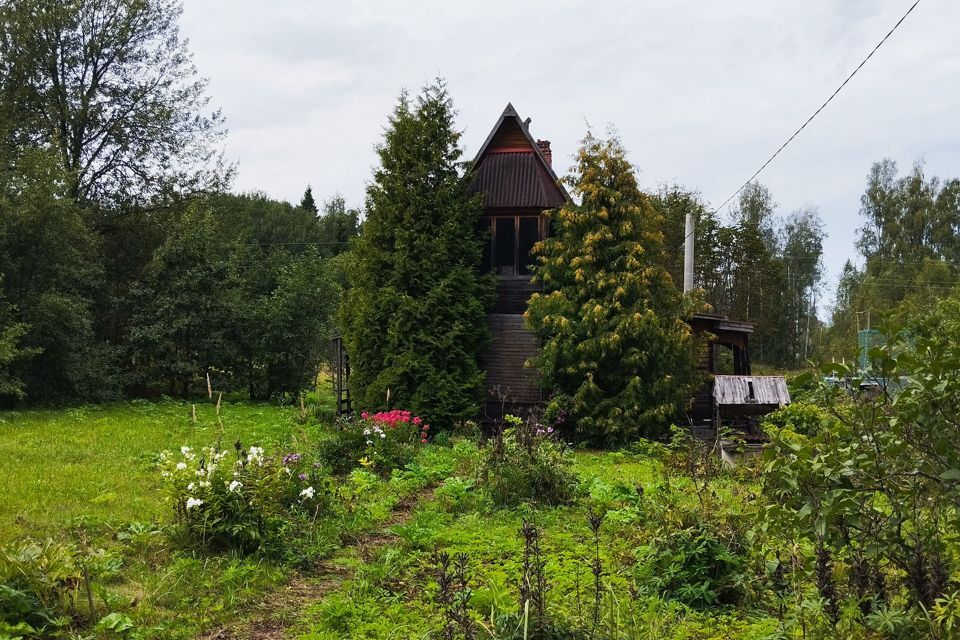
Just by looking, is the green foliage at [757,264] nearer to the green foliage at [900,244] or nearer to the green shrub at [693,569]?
the green foliage at [900,244]

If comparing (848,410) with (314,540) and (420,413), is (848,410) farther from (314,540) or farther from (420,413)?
(420,413)

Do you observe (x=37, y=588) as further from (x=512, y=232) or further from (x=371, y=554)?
(x=512, y=232)

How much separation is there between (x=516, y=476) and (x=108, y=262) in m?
20.0

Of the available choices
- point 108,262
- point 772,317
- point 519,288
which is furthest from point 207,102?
point 772,317

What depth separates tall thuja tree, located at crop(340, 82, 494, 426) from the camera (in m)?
16.9

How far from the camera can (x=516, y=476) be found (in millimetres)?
8664

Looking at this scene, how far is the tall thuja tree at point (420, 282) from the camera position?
16.9m

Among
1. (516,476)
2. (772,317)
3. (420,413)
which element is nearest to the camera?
(516,476)

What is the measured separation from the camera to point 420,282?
674 inches

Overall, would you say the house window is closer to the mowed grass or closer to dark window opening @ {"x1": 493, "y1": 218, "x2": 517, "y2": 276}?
dark window opening @ {"x1": 493, "y1": 218, "x2": 517, "y2": 276}

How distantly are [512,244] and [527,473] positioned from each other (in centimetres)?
1045

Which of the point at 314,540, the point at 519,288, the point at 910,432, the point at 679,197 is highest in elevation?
the point at 679,197

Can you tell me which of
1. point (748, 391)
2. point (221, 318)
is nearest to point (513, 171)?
point (748, 391)

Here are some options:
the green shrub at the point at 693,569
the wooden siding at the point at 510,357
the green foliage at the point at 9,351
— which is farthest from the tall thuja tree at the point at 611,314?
the green foliage at the point at 9,351
